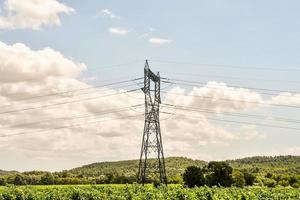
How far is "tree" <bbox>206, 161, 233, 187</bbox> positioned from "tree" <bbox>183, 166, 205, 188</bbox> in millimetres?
1126

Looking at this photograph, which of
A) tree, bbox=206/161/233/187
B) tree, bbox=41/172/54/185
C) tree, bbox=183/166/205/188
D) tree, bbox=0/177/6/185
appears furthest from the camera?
tree, bbox=41/172/54/185

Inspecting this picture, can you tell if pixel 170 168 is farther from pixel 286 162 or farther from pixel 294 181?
pixel 294 181

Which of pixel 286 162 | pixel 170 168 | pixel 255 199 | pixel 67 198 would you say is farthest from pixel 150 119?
pixel 286 162

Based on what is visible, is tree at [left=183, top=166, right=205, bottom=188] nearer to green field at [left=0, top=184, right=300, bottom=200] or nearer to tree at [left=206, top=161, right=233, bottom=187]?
tree at [left=206, top=161, right=233, bottom=187]

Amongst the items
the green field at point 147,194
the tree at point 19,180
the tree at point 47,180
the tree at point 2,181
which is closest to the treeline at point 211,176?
the green field at point 147,194

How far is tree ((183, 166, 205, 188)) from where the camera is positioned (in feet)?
214

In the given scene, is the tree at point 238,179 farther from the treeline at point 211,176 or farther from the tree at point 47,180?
the tree at point 47,180

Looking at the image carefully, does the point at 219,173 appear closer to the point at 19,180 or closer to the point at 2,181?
the point at 2,181

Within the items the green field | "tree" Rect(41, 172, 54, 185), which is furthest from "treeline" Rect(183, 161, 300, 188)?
"tree" Rect(41, 172, 54, 185)

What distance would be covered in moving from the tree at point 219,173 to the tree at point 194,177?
3.69 feet

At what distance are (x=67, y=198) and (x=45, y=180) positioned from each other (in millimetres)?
66321

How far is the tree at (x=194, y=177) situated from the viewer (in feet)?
214

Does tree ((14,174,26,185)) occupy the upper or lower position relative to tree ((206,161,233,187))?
lower

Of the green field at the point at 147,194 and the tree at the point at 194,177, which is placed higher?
the tree at the point at 194,177
